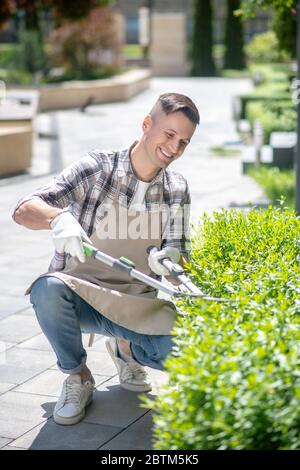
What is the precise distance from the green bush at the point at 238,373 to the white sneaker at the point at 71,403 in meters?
0.91

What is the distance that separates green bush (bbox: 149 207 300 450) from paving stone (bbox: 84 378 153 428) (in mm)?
945

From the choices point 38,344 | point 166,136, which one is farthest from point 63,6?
point 166,136

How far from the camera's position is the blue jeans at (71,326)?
4.32 meters

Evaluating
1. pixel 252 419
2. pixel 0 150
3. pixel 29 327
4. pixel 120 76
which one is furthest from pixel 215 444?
pixel 120 76

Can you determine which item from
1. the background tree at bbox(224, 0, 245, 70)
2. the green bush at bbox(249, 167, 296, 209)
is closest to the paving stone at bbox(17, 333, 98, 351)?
the green bush at bbox(249, 167, 296, 209)

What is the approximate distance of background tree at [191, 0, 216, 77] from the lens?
158ft

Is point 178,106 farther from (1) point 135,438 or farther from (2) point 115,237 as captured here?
(1) point 135,438

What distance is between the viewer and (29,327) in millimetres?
6379

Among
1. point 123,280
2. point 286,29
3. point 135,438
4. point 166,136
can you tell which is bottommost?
point 135,438

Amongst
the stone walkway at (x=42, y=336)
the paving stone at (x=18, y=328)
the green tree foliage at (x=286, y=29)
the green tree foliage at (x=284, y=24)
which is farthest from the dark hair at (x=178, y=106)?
the green tree foliage at (x=286, y=29)

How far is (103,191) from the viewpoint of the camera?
4.59 metres

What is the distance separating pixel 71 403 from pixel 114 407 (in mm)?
315

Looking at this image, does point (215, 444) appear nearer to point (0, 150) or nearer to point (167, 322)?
point (167, 322)
